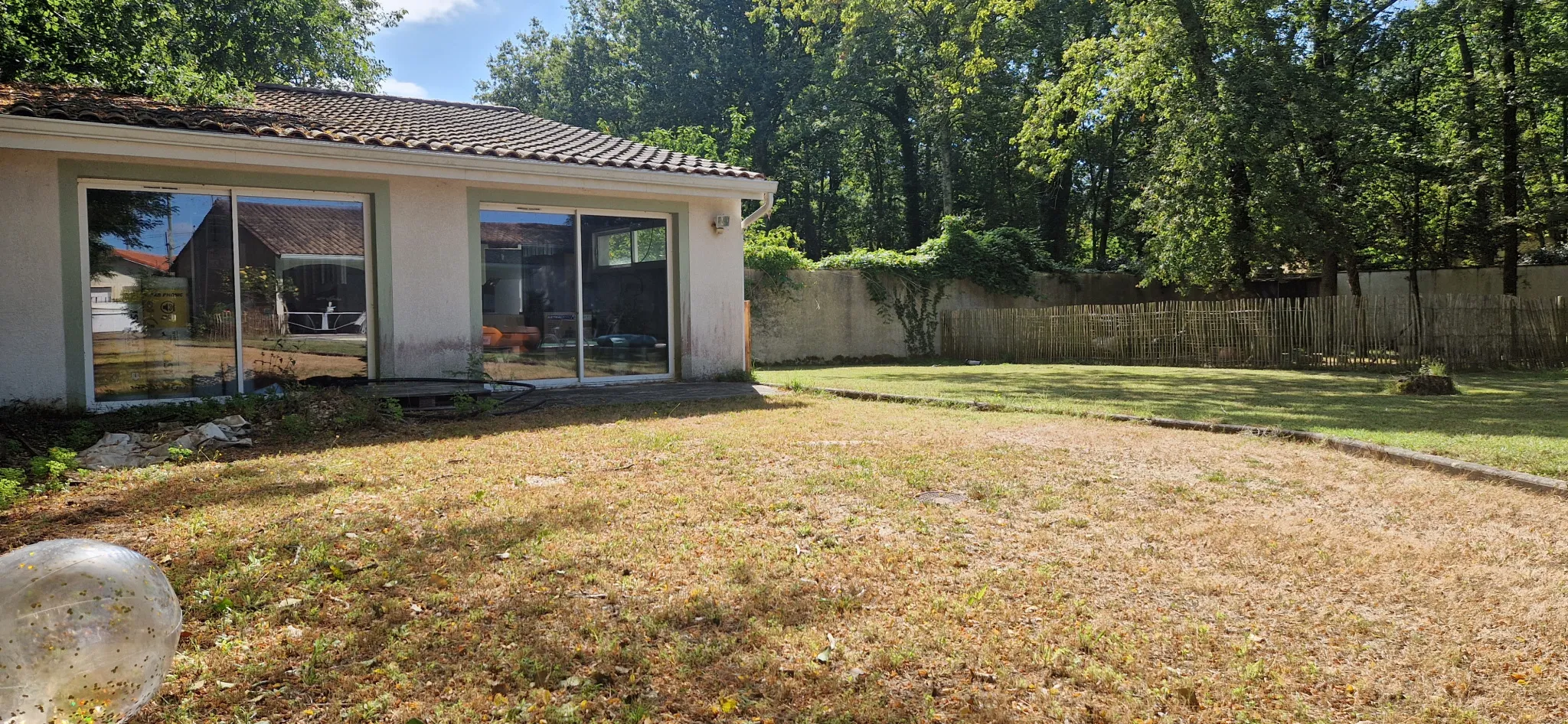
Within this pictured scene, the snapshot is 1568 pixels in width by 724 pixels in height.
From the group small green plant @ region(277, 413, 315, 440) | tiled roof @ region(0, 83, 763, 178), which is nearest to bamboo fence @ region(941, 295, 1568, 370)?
tiled roof @ region(0, 83, 763, 178)

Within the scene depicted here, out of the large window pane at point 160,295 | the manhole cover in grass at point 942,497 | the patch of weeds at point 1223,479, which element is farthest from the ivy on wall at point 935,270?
the manhole cover in grass at point 942,497

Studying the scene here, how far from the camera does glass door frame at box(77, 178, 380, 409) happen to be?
8344mm

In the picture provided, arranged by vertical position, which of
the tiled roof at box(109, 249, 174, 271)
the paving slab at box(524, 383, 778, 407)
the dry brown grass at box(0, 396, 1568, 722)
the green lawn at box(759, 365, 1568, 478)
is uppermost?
the tiled roof at box(109, 249, 174, 271)

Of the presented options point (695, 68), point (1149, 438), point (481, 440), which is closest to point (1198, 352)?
point (1149, 438)

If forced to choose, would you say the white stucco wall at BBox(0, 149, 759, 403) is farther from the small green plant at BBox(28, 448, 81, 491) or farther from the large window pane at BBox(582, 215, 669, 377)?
the small green plant at BBox(28, 448, 81, 491)

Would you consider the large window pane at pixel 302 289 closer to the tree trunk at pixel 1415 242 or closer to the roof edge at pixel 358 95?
the roof edge at pixel 358 95

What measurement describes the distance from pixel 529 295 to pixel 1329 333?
1410cm

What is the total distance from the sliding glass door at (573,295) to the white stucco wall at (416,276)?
254 millimetres

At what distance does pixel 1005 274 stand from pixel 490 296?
16679 mm

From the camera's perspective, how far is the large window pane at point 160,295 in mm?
8469

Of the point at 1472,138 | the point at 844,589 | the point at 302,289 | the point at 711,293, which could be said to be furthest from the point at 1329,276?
the point at 844,589

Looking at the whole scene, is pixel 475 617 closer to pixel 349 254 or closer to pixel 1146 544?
pixel 1146 544

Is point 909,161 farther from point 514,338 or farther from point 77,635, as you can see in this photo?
point 77,635

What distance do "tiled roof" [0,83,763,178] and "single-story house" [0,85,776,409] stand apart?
43 mm
